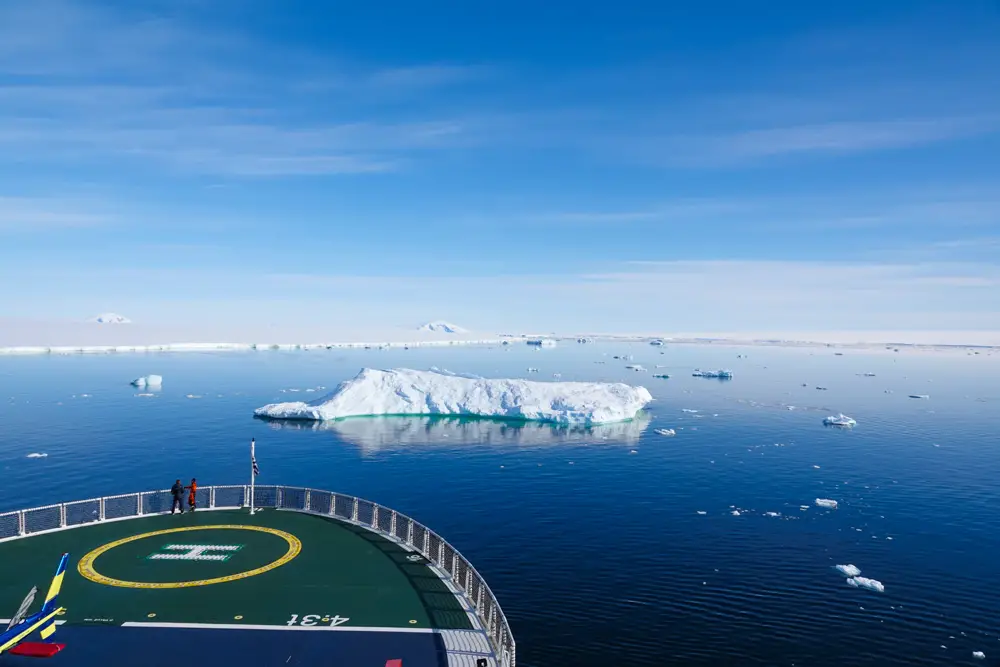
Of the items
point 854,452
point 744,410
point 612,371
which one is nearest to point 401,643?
point 854,452

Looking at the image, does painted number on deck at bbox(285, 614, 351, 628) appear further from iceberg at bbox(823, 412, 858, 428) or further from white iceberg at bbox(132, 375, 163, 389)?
white iceberg at bbox(132, 375, 163, 389)

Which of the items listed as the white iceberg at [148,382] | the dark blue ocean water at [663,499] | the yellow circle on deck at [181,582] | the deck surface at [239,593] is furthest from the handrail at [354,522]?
the white iceberg at [148,382]

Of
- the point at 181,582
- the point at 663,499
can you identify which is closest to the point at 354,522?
the point at 181,582

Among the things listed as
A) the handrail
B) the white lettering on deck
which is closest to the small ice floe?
the handrail

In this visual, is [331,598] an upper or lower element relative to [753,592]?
upper

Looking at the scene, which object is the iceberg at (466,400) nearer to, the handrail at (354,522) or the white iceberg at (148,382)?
the white iceberg at (148,382)

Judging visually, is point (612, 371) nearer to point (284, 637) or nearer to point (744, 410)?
point (744, 410)

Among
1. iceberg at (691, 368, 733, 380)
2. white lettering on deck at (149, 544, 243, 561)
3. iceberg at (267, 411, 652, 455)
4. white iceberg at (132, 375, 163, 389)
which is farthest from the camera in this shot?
iceberg at (691, 368, 733, 380)
